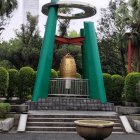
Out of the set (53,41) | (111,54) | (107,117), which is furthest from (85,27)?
(111,54)

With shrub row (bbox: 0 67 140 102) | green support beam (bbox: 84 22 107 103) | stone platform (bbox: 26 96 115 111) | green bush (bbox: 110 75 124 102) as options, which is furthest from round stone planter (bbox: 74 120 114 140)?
green bush (bbox: 110 75 124 102)

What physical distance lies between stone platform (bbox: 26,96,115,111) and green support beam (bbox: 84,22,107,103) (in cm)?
76

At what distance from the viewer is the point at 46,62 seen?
20.9 metres

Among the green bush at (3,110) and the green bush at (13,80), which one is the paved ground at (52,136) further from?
the green bush at (13,80)

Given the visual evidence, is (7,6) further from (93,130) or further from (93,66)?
(93,130)

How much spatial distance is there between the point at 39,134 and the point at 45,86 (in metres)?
7.00

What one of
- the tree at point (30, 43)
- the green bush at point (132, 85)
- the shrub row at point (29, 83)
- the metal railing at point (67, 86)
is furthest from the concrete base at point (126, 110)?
the tree at point (30, 43)

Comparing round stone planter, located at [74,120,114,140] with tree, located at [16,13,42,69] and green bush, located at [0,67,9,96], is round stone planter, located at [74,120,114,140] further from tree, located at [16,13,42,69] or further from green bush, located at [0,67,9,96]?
tree, located at [16,13,42,69]

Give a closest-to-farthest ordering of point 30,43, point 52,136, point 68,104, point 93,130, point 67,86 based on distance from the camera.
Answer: point 93,130 < point 52,136 < point 68,104 < point 67,86 < point 30,43

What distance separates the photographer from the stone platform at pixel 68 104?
19656mm

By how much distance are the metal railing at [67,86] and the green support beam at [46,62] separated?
2.60 feet

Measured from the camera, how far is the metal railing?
21.8 metres

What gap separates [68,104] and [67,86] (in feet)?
6.50

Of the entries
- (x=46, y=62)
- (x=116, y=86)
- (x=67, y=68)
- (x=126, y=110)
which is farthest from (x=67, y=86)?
(x=116, y=86)
